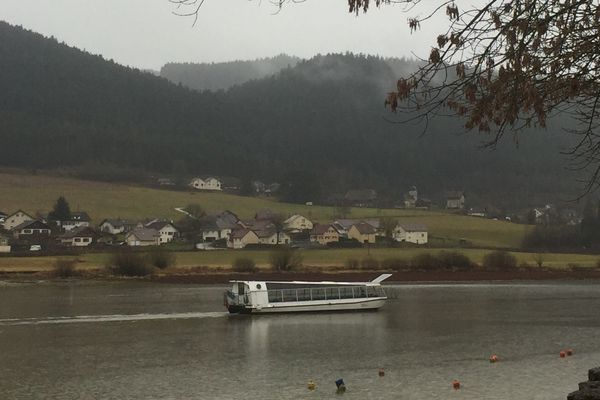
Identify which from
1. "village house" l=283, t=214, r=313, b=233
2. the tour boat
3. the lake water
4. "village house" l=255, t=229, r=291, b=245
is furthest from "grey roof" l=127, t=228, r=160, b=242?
the tour boat

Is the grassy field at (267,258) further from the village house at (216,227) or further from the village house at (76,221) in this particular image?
the village house at (76,221)

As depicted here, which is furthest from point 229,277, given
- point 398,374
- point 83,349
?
point 398,374

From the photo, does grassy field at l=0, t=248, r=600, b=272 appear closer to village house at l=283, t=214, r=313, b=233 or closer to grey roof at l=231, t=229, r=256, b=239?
grey roof at l=231, t=229, r=256, b=239

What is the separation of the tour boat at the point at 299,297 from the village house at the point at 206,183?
13297cm

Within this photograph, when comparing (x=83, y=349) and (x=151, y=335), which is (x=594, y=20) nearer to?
(x=83, y=349)

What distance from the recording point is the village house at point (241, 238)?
115m

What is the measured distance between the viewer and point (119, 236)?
12025 centimetres

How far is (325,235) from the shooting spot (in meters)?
120

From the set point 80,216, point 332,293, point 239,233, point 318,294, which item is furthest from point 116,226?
point 332,293

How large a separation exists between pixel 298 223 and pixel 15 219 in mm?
48682

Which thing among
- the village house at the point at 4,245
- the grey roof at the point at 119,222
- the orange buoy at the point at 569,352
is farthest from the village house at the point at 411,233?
the orange buoy at the point at 569,352

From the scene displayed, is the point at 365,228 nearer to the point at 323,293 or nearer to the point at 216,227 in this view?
the point at 216,227

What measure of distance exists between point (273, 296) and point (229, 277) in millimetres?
30609

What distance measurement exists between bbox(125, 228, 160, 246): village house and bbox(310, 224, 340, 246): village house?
24845mm
